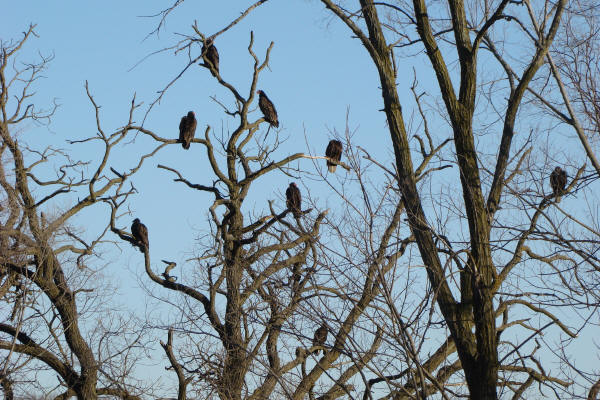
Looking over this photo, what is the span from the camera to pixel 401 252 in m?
5.60

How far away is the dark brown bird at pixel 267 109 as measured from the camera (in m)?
12.0

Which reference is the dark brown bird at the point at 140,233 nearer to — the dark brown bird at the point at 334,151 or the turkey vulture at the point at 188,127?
the turkey vulture at the point at 188,127

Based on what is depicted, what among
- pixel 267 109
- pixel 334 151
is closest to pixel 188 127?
pixel 267 109

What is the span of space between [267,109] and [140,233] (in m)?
2.75

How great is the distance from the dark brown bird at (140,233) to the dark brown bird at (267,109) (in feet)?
8.42

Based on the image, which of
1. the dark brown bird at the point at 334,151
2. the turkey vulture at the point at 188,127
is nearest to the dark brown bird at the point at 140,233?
the turkey vulture at the point at 188,127

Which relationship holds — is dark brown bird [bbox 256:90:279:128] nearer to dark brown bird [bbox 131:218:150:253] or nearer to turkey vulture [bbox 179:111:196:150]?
turkey vulture [bbox 179:111:196:150]

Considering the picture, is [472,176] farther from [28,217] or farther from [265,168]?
[28,217]

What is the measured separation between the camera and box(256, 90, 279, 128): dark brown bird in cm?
1204

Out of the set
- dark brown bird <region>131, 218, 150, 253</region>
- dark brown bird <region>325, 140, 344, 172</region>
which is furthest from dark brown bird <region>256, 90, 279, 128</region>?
dark brown bird <region>131, 218, 150, 253</region>

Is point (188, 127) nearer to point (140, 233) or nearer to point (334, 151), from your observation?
point (140, 233)

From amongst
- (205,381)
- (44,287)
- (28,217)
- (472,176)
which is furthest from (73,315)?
(472,176)

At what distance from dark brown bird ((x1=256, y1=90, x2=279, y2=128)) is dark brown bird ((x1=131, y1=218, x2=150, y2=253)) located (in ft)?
8.42

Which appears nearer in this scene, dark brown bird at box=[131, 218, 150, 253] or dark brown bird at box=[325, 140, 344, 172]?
dark brown bird at box=[131, 218, 150, 253]
